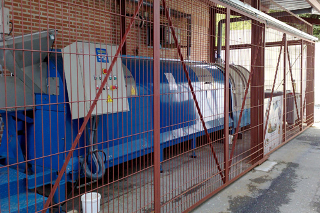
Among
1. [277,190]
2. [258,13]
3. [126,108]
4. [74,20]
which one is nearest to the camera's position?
[126,108]

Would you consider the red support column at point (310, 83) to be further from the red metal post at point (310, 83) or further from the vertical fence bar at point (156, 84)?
the vertical fence bar at point (156, 84)

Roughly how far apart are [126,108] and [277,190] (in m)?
2.61

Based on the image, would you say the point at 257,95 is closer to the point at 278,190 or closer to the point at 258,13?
the point at 258,13

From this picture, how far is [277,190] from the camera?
14.7 ft

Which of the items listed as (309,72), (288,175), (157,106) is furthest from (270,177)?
(309,72)

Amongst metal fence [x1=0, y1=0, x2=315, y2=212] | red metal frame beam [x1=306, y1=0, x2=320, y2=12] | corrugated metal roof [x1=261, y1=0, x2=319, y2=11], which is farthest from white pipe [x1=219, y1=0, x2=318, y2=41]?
corrugated metal roof [x1=261, y1=0, x2=319, y2=11]

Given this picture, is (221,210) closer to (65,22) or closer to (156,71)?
(156,71)

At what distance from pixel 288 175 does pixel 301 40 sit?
4.81m

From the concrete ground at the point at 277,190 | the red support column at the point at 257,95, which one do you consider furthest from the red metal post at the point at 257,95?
the concrete ground at the point at 277,190

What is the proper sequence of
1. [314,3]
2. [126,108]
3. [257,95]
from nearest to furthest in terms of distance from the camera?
[126,108]
[257,95]
[314,3]

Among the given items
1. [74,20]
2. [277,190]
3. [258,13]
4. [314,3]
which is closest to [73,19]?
[74,20]

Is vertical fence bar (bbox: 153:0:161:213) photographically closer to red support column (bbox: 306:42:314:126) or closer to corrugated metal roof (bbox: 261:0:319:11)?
corrugated metal roof (bbox: 261:0:319:11)

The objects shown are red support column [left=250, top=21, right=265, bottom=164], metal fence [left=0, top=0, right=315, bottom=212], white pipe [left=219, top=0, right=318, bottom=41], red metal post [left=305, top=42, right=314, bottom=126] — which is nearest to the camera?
metal fence [left=0, top=0, right=315, bottom=212]

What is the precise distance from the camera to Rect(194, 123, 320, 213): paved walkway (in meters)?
3.88
